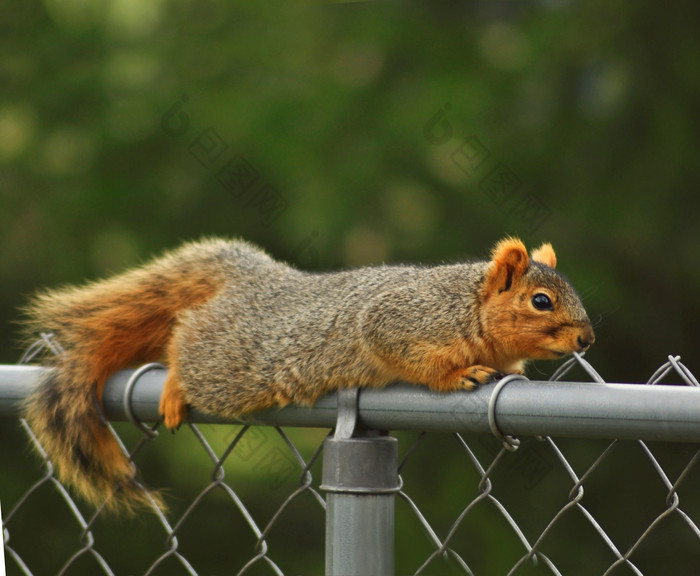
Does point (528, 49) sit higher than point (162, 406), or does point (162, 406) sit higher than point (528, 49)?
point (528, 49)

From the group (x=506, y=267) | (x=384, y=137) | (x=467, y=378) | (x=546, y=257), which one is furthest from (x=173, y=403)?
(x=384, y=137)

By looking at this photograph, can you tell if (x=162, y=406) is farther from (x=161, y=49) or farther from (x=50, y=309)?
(x=161, y=49)

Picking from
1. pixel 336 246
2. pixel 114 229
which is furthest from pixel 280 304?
pixel 114 229

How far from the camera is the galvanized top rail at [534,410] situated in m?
0.98

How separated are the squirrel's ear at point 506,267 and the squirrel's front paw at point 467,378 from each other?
0.73ft

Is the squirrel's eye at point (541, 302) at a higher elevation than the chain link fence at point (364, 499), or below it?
higher

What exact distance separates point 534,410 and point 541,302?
551 millimetres

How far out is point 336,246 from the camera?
289cm

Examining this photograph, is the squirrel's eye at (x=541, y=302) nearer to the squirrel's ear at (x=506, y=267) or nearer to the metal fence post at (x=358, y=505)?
the squirrel's ear at (x=506, y=267)

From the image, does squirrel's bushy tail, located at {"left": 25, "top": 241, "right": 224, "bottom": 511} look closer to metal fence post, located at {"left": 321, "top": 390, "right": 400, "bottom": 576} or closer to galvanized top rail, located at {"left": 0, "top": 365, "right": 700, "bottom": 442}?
galvanized top rail, located at {"left": 0, "top": 365, "right": 700, "bottom": 442}

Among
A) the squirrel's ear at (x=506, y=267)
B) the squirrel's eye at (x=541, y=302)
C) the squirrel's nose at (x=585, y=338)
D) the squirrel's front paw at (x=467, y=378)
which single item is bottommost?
the squirrel's nose at (x=585, y=338)

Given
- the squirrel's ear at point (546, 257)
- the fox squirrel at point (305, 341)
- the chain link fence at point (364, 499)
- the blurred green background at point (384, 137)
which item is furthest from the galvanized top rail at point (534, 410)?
the blurred green background at point (384, 137)

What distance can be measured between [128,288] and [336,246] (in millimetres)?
1097

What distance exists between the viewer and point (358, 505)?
116 cm
